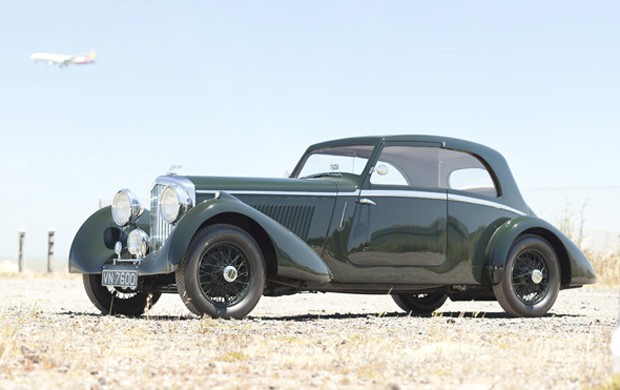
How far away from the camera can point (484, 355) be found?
20.2 ft

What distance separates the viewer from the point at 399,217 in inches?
371

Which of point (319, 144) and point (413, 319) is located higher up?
point (319, 144)

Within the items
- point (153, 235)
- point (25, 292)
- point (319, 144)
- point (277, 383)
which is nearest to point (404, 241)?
point (319, 144)

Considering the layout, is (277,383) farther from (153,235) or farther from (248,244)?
(153,235)

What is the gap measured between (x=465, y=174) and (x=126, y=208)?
3538mm

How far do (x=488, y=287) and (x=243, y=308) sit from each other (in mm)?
3002

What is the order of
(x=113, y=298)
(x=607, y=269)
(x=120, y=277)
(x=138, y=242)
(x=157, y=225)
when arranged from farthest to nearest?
(x=607, y=269) < (x=113, y=298) < (x=157, y=225) < (x=138, y=242) < (x=120, y=277)

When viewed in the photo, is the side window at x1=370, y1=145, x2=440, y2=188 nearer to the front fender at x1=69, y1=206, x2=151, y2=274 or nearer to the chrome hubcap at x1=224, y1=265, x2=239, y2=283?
the chrome hubcap at x1=224, y1=265, x2=239, y2=283

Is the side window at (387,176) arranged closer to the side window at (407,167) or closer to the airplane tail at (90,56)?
the side window at (407,167)

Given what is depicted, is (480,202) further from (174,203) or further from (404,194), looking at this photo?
(174,203)

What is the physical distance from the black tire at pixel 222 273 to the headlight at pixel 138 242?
756 millimetres

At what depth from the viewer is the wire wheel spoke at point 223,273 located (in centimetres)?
824

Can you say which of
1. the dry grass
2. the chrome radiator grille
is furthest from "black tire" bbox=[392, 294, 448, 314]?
the dry grass

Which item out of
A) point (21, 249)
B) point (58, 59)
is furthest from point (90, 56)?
point (21, 249)
